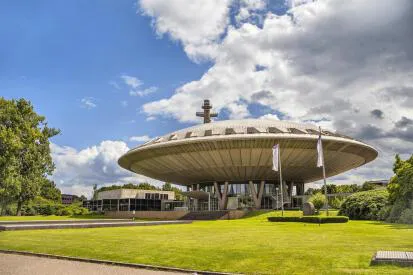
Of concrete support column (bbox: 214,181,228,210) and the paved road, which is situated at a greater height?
concrete support column (bbox: 214,181,228,210)

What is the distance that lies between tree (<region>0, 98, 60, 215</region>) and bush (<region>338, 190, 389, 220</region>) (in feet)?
130

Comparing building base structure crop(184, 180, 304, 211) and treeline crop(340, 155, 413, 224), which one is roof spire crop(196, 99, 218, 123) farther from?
treeline crop(340, 155, 413, 224)

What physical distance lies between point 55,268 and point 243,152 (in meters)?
42.7

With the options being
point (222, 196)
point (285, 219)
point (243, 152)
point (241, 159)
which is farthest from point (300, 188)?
point (285, 219)

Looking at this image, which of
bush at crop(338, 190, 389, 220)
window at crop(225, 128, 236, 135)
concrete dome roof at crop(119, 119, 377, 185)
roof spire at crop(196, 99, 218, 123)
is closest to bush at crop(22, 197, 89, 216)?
concrete dome roof at crop(119, 119, 377, 185)

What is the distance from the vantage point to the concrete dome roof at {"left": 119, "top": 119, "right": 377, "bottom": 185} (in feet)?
170

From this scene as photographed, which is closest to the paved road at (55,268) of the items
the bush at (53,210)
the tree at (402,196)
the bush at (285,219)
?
the bush at (285,219)

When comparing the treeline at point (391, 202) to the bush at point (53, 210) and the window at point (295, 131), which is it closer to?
the window at point (295, 131)

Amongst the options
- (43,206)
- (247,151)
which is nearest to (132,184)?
(43,206)

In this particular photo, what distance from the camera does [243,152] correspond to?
53906mm

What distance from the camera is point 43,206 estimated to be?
81375 millimetres

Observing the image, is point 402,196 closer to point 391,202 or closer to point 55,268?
point 391,202

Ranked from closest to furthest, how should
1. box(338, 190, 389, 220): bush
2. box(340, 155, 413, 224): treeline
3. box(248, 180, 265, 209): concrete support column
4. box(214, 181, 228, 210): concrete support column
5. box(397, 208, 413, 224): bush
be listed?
box(397, 208, 413, 224): bush, box(340, 155, 413, 224): treeline, box(338, 190, 389, 220): bush, box(248, 180, 265, 209): concrete support column, box(214, 181, 228, 210): concrete support column

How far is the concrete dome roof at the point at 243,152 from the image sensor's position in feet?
170
